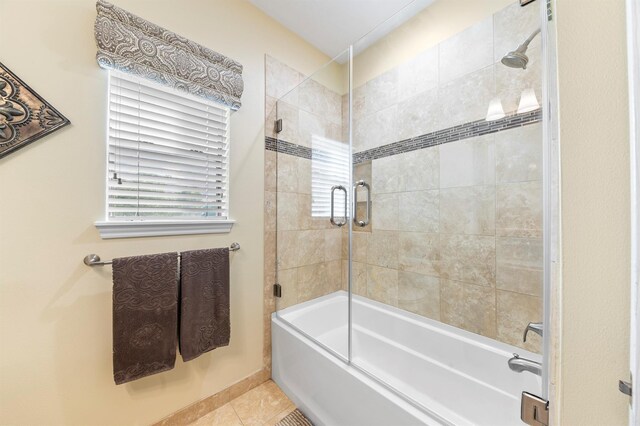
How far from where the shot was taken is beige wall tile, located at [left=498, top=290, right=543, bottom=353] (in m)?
1.23

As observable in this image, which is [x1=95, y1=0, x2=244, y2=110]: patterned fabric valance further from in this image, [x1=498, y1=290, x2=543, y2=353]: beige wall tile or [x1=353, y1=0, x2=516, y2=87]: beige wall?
[x1=498, y1=290, x2=543, y2=353]: beige wall tile

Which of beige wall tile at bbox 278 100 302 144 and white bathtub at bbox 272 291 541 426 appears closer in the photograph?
white bathtub at bbox 272 291 541 426

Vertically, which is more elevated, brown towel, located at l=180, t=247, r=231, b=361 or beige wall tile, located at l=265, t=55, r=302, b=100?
beige wall tile, located at l=265, t=55, r=302, b=100

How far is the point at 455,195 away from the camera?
5.10ft

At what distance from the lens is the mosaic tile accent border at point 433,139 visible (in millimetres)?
1303

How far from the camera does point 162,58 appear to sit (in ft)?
4.15

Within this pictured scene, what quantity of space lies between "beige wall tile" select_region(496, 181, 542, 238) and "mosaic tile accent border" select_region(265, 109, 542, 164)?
1.08ft

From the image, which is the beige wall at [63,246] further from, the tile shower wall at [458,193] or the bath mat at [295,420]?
the tile shower wall at [458,193]

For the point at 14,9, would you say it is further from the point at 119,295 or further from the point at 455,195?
the point at 455,195

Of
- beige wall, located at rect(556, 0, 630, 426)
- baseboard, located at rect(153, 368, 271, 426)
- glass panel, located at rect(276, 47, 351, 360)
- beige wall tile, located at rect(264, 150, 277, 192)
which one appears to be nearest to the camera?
beige wall, located at rect(556, 0, 630, 426)

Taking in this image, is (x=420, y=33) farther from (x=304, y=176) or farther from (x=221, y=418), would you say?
(x=221, y=418)

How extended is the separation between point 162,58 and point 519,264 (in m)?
2.17

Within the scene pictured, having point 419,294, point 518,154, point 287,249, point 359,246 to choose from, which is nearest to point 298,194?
point 287,249

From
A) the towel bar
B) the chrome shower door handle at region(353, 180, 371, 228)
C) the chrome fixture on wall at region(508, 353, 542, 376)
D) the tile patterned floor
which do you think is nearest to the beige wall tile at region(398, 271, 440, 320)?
the chrome shower door handle at region(353, 180, 371, 228)
